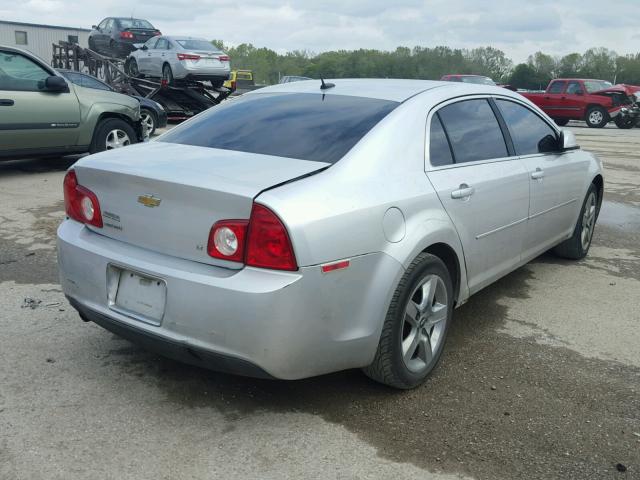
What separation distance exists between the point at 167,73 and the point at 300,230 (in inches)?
622

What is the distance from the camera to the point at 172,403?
3109mm

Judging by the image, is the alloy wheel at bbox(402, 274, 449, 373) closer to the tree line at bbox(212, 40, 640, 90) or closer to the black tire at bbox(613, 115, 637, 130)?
the black tire at bbox(613, 115, 637, 130)

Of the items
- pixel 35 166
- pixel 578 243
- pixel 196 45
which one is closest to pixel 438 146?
pixel 578 243

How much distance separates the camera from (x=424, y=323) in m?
3.35

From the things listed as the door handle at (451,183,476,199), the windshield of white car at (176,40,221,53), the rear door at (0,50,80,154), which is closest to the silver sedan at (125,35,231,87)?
the windshield of white car at (176,40,221,53)

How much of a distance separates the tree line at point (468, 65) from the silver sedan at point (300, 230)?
60341 mm

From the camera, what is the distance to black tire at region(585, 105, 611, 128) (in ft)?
78.7

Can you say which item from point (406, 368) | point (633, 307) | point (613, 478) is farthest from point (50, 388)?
point (633, 307)

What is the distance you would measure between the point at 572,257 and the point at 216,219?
4045 mm

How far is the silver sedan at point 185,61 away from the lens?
16.8 meters

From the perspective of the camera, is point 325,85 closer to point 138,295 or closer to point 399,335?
point 399,335

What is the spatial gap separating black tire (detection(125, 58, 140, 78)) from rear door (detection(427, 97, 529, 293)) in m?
16.9

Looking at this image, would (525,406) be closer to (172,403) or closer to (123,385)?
(172,403)

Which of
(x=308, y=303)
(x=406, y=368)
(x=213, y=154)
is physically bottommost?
(x=406, y=368)
